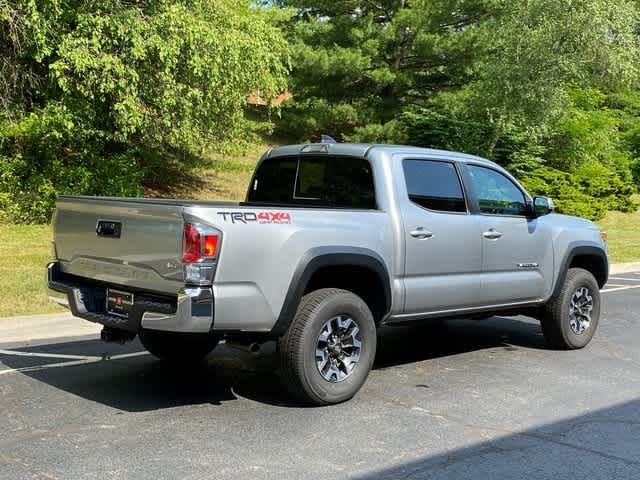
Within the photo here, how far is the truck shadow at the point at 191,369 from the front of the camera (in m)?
5.91

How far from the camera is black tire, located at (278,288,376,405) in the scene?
5.48 meters

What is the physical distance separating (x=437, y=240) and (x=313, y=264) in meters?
1.40

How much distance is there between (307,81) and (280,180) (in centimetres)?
2038

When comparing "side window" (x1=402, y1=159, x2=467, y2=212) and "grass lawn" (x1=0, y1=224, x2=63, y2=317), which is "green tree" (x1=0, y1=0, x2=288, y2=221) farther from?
"side window" (x1=402, y1=159, x2=467, y2=212)

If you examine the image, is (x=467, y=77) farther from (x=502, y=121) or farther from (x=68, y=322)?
(x=68, y=322)

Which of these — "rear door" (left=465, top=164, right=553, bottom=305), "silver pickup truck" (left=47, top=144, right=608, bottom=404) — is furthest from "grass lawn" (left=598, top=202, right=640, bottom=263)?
"silver pickup truck" (left=47, top=144, right=608, bottom=404)

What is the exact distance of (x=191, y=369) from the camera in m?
6.80

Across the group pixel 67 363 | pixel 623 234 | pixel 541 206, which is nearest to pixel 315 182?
pixel 541 206

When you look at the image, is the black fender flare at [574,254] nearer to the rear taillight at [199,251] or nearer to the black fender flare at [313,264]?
the black fender flare at [313,264]

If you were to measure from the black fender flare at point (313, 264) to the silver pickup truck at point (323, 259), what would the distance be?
0.4 inches

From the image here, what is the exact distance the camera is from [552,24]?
2161cm

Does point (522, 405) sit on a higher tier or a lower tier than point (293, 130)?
lower

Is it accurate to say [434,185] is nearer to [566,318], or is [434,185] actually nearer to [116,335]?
[566,318]

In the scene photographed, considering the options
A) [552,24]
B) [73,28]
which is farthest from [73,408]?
[552,24]
